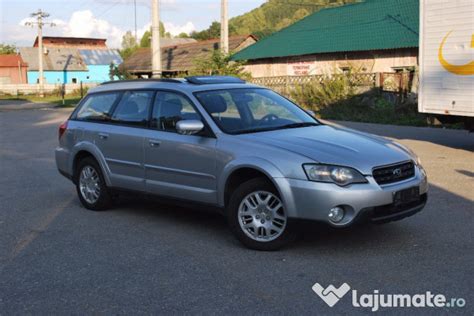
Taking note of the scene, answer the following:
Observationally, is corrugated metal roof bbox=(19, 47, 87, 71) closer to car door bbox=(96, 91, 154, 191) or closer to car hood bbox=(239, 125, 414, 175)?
car door bbox=(96, 91, 154, 191)

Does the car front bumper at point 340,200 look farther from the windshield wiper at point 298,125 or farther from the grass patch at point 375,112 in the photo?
the grass patch at point 375,112

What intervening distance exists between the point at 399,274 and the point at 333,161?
3.68 feet

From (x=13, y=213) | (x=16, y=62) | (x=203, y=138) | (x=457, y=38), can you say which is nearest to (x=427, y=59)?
(x=457, y=38)

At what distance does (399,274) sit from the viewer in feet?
16.6

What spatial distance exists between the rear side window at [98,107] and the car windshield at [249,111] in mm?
1612

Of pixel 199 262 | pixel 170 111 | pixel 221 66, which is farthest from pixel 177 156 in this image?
pixel 221 66

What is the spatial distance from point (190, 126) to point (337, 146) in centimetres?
150

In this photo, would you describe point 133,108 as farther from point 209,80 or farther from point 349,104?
point 349,104

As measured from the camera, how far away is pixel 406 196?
5.66 meters

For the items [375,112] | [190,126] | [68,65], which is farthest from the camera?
[68,65]

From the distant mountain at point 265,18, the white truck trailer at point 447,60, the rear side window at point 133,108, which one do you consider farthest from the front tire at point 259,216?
the distant mountain at point 265,18

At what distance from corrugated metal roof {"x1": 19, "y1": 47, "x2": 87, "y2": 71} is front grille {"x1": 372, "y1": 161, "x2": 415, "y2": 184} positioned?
3645 inches

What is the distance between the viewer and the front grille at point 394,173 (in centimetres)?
550

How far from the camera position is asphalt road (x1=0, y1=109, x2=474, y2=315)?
4.56 metres
